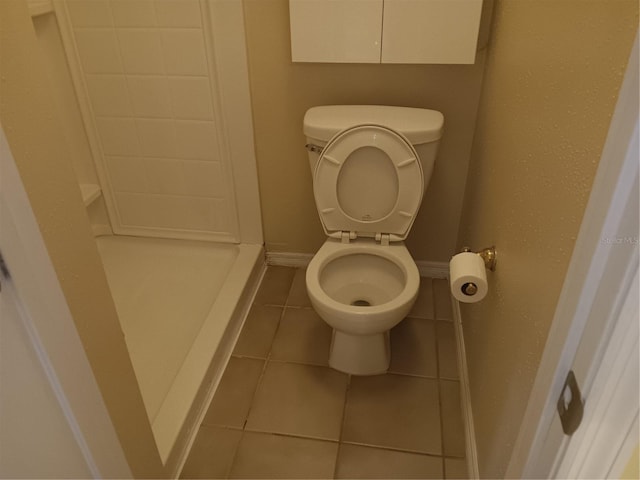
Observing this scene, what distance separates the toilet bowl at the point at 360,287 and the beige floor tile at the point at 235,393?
0.29 metres

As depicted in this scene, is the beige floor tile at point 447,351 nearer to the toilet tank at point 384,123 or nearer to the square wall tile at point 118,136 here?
the toilet tank at point 384,123

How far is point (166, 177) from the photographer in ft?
7.47

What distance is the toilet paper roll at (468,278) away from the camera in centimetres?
125

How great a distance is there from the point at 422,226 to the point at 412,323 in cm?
42

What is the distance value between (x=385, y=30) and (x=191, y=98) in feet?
2.74

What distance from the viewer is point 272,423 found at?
1.66 meters

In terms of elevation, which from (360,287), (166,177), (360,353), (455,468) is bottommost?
(455,468)

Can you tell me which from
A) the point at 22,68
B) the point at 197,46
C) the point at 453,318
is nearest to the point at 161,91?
the point at 197,46

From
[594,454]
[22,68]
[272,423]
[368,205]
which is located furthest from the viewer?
[368,205]

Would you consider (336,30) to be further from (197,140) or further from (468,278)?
(468,278)

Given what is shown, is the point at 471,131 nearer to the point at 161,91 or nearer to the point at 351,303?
the point at 351,303

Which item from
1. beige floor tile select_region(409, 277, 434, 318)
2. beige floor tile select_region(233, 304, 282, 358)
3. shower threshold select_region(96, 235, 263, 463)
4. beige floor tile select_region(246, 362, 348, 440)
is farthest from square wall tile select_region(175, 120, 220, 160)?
beige floor tile select_region(409, 277, 434, 318)

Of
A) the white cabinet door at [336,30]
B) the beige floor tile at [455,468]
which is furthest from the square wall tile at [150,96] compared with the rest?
the beige floor tile at [455,468]

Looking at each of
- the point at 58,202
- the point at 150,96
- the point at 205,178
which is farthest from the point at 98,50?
the point at 58,202
